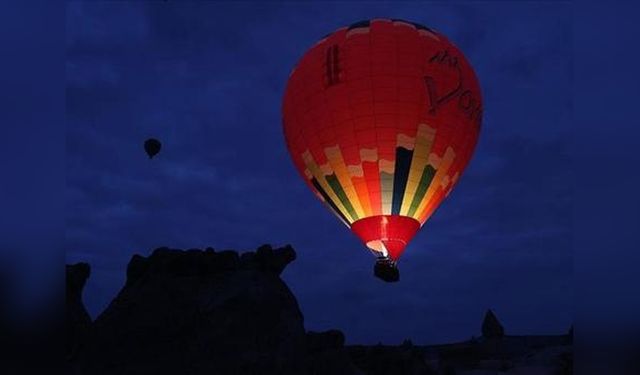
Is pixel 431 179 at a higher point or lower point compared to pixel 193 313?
higher

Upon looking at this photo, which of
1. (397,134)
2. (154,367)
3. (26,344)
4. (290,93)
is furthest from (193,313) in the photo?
(26,344)

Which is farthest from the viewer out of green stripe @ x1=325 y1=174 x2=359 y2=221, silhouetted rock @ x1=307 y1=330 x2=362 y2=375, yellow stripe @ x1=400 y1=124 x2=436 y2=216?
silhouetted rock @ x1=307 y1=330 x2=362 y2=375

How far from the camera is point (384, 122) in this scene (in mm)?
16734

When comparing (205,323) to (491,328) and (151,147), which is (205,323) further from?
(491,328)

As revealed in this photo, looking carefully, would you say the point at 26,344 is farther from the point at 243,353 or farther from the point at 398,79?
the point at 243,353

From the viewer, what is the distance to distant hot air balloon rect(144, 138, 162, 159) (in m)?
26.6

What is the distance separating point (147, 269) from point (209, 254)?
9.28 feet

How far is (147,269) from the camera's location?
1040 inches

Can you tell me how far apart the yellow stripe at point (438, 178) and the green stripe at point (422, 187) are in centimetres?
A: 14

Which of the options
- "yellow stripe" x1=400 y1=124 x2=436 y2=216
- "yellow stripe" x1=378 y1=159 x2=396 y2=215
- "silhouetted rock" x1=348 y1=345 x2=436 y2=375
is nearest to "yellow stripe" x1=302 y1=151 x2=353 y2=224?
"yellow stripe" x1=378 y1=159 x2=396 y2=215

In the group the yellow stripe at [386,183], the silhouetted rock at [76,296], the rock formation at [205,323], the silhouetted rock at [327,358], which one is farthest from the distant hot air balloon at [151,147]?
the yellow stripe at [386,183]

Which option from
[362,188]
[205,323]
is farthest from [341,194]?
[205,323]

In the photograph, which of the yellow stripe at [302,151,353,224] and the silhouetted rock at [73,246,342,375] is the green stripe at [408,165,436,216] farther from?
the silhouetted rock at [73,246,342,375]

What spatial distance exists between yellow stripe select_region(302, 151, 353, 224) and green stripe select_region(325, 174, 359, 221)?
0.12m
